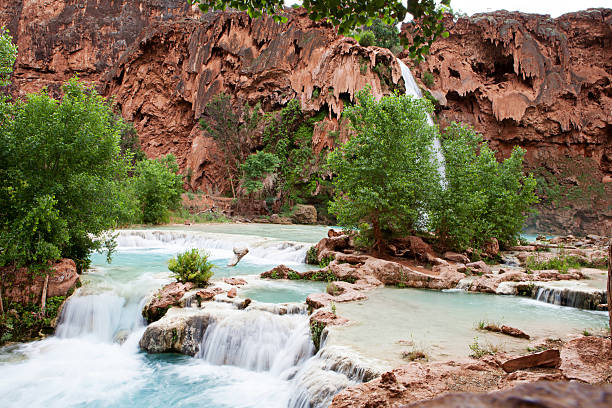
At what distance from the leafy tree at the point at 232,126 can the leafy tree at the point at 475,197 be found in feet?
83.7

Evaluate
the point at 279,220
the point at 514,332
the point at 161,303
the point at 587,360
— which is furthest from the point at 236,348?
the point at 279,220

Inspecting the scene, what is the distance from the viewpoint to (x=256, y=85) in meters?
38.7

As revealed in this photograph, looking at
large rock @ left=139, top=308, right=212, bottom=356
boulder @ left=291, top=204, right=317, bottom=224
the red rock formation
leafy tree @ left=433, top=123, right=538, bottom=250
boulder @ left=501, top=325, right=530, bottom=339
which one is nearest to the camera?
boulder @ left=501, top=325, right=530, bottom=339

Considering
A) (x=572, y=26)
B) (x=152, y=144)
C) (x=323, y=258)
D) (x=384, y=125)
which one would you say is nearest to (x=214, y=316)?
(x=323, y=258)

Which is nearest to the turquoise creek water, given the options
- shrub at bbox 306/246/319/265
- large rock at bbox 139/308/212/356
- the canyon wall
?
large rock at bbox 139/308/212/356

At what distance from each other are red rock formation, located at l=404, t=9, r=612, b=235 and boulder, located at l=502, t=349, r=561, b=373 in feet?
125

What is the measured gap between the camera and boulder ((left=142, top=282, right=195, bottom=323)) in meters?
8.10

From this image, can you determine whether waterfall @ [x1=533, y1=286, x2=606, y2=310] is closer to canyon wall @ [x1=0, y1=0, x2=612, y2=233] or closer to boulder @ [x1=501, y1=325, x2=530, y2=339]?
boulder @ [x1=501, y1=325, x2=530, y2=339]

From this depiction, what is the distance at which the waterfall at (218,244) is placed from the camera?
15.7m

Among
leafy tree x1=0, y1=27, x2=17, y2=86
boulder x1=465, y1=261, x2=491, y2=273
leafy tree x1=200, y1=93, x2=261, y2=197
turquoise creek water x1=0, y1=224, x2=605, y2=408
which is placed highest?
leafy tree x1=200, y1=93, x2=261, y2=197

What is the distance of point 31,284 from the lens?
8.14 m

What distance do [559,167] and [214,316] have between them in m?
43.9

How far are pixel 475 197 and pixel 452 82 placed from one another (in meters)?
31.4

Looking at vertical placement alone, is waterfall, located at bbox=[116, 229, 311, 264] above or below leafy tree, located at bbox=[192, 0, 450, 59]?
below
